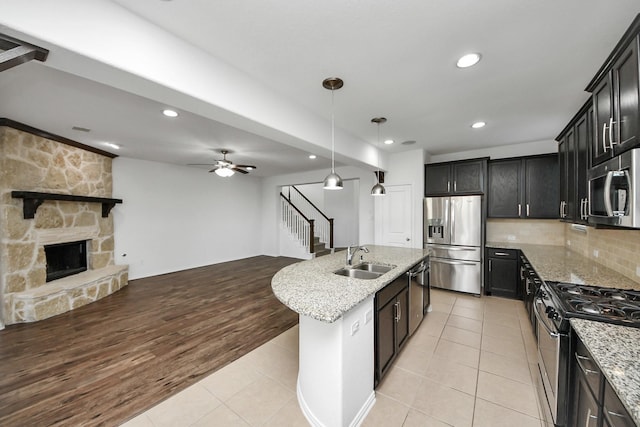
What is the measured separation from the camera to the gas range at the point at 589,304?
141 cm

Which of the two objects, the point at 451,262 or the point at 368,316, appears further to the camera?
the point at 451,262

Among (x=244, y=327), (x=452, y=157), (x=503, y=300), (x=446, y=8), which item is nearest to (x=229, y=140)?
(x=244, y=327)

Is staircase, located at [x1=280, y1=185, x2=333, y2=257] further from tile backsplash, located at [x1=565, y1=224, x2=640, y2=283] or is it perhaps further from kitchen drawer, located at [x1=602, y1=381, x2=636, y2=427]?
kitchen drawer, located at [x1=602, y1=381, x2=636, y2=427]

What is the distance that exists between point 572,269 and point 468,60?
2.41 meters

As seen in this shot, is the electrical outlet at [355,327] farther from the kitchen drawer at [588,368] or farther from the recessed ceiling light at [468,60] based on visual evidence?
the recessed ceiling light at [468,60]

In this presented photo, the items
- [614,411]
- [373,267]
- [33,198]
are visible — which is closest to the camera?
[614,411]

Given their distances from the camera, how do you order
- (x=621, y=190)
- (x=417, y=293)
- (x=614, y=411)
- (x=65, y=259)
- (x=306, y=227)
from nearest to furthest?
1. (x=614, y=411)
2. (x=621, y=190)
3. (x=417, y=293)
4. (x=65, y=259)
5. (x=306, y=227)

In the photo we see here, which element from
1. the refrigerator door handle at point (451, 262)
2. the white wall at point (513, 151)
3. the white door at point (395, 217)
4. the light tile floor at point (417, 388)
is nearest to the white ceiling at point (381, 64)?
the white wall at point (513, 151)

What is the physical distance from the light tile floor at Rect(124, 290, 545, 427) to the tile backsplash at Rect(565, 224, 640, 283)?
1.13 m

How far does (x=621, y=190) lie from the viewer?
141 centimetres

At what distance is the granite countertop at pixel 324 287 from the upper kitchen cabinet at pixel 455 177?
2.15 metres

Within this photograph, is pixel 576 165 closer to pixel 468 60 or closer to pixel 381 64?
pixel 468 60

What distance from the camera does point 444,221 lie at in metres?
4.36

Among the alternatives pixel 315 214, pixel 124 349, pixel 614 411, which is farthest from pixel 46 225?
pixel 315 214
